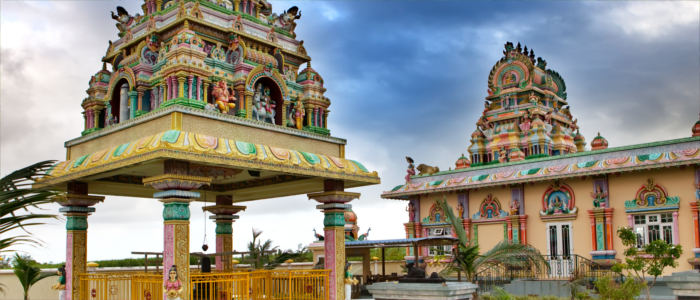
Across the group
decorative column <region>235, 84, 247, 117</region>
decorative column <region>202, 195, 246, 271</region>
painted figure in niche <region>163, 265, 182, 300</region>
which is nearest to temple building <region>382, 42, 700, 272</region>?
decorative column <region>202, 195, 246, 271</region>

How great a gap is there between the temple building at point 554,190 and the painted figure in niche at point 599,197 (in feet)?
0.11

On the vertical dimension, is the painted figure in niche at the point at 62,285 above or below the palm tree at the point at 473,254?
below

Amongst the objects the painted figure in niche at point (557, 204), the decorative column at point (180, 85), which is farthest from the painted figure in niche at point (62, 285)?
the painted figure in niche at point (557, 204)

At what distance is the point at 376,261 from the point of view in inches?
1085

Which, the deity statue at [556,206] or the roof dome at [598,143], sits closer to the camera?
the deity statue at [556,206]

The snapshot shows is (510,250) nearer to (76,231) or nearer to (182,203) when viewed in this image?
(182,203)

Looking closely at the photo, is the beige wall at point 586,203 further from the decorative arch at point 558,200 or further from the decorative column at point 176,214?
the decorative column at point 176,214

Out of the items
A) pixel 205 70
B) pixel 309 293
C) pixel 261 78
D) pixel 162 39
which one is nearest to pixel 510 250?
pixel 309 293

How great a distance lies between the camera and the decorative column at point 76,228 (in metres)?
13.7

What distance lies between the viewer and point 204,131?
1241cm

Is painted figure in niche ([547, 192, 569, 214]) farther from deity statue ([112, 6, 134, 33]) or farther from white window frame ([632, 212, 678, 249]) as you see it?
deity statue ([112, 6, 134, 33])

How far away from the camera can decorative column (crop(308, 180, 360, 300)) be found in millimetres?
13828

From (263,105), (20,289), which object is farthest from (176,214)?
(20,289)

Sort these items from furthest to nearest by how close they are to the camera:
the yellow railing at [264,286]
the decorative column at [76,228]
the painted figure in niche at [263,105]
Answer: the painted figure in niche at [263,105] < the decorative column at [76,228] < the yellow railing at [264,286]
